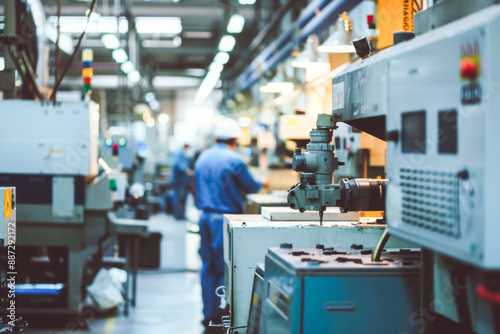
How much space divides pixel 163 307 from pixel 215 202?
1.26 metres

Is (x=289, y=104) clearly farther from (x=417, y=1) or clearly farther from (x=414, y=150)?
(x=414, y=150)

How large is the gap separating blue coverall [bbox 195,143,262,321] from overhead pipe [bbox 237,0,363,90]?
1301 mm

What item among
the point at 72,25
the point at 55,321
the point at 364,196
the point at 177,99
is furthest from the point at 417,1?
the point at 177,99

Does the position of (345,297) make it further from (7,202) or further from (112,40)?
(112,40)

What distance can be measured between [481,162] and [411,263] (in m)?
0.63

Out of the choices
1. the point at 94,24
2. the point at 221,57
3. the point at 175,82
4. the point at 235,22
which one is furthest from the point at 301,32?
the point at 175,82

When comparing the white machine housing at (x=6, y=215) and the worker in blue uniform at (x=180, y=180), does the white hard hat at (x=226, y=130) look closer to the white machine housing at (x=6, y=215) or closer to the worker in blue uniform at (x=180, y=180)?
the white machine housing at (x=6, y=215)

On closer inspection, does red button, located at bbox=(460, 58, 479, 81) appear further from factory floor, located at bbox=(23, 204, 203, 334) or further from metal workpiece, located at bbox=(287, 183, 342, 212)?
factory floor, located at bbox=(23, 204, 203, 334)

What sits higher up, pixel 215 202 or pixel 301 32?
pixel 301 32

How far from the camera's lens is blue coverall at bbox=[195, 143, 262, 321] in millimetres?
3926

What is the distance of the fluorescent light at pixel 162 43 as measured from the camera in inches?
467

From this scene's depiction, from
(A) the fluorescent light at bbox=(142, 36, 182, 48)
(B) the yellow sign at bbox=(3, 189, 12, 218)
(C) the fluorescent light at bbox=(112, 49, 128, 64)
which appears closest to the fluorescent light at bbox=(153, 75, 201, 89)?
(A) the fluorescent light at bbox=(142, 36, 182, 48)

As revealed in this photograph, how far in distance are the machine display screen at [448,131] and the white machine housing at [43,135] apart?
308cm

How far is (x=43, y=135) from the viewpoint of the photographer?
395cm
